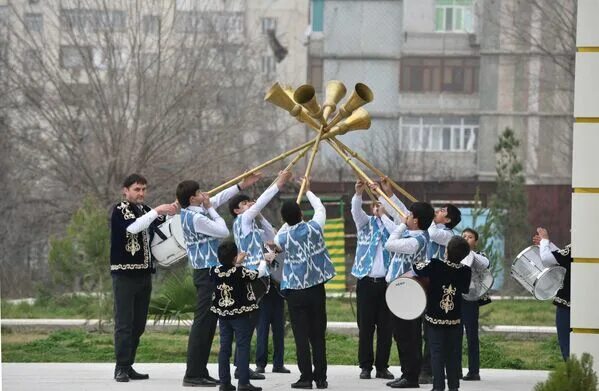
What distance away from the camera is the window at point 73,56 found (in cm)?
3003

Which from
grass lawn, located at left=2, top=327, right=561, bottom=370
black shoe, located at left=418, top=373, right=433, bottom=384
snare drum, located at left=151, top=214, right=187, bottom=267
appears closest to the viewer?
snare drum, located at left=151, top=214, right=187, bottom=267

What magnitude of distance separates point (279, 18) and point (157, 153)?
30.6m

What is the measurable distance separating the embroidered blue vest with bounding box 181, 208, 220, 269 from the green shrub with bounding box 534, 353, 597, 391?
421 cm

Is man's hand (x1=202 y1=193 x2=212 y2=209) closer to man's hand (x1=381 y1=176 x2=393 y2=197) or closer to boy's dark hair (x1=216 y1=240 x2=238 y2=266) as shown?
boy's dark hair (x1=216 y1=240 x2=238 y2=266)

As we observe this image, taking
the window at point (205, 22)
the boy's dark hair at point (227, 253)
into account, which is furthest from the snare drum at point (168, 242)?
the window at point (205, 22)

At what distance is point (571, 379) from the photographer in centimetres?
921

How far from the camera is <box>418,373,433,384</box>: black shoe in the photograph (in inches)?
534

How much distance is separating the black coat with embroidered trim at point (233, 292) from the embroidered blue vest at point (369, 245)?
1775mm

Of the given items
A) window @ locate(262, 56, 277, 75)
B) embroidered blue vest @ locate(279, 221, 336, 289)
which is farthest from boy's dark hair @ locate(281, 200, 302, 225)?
window @ locate(262, 56, 277, 75)

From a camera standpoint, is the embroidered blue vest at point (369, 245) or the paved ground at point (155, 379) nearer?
the paved ground at point (155, 379)

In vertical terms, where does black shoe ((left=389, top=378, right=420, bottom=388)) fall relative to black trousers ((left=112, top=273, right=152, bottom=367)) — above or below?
below

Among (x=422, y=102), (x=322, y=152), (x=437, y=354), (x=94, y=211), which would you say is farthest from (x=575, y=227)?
(x=422, y=102)

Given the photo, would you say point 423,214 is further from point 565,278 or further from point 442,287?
point 565,278

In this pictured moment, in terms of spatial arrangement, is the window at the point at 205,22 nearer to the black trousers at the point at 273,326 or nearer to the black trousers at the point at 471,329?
the black trousers at the point at 273,326
